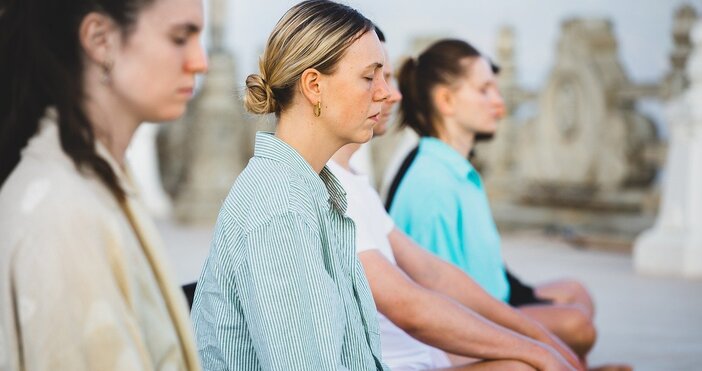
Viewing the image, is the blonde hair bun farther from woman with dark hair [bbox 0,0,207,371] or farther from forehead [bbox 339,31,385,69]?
woman with dark hair [bbox 0,0,207,371]

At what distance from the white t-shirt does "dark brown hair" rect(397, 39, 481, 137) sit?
3.69ft

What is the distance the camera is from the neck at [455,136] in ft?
13.7

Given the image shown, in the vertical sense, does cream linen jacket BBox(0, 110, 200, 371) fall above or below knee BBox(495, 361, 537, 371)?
above

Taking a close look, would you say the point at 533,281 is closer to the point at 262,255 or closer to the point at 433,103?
the point at 433,103

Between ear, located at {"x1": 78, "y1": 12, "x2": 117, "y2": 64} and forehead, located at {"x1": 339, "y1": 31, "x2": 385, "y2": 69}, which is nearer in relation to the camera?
ear, located at {"x1": 78, "y1": 12, "x2": 117, "y2": 64}

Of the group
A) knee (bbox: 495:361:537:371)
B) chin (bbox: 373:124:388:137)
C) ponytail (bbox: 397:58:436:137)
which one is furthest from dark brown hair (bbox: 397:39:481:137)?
knee (bbox: 495:361:537:371)

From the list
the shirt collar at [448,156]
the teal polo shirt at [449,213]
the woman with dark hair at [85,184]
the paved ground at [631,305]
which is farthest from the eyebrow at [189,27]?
the paved ground at [631,305]

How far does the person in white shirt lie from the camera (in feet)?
8.84

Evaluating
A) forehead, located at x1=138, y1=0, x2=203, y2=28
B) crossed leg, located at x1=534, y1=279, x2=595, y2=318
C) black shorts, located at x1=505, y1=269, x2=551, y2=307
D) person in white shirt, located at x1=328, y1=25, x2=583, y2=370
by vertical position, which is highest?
forehead, located at x1=138, y1=0, x2=203, y2=28

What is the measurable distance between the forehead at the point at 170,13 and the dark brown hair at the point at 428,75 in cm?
254

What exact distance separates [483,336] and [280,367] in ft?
3.08

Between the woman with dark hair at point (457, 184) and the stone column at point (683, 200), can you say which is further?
the stone column at point (683, 200)

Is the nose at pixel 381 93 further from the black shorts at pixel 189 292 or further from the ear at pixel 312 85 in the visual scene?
the black shorts at pixel 189 292

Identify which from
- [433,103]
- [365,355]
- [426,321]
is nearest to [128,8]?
[365,355]
